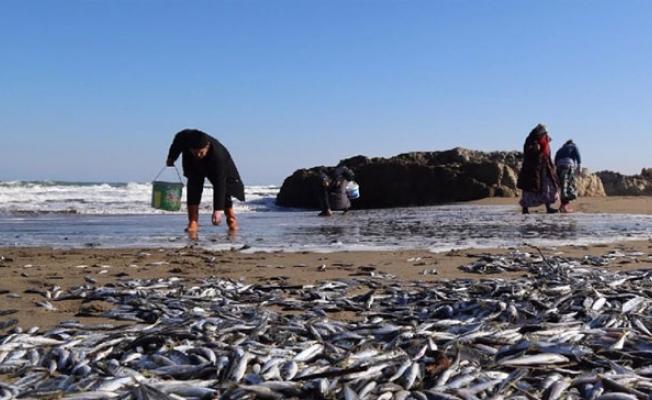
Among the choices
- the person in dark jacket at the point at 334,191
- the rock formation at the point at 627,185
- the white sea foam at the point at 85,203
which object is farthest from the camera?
the rock formation at the point at 627,185

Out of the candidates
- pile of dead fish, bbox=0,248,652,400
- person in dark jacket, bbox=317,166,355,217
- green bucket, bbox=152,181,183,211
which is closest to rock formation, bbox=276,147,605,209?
person in dark jacket, bbox=317,166,355,217

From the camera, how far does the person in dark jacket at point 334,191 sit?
68.3 feet

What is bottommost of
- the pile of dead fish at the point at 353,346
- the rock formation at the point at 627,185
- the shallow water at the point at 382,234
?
the pile of dead fish at the point at 353,346

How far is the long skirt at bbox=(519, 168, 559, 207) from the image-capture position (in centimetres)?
1711

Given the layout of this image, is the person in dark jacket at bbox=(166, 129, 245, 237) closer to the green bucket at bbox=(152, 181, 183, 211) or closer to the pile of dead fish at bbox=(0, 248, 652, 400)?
the green bucket at bbox=(152, 181, 183, 211)

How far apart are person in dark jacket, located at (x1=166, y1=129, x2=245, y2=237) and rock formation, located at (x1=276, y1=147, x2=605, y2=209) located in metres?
16.5

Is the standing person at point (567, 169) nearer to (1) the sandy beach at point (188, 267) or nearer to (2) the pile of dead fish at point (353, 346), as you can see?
(1) the sandy beach at point (188, 267)

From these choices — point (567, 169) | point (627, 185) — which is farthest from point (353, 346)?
point (627, 185)

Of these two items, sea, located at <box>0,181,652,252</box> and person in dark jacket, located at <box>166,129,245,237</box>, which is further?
person in dark jacket, located at <box>166,129,245,237</box>

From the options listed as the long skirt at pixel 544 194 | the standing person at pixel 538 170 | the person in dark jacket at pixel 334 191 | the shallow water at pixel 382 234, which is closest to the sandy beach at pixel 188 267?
the shallow water at pixel 382 234

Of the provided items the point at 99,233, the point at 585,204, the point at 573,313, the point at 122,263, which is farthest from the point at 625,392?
the point at 585,204

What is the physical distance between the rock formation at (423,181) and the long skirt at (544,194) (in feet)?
30.0

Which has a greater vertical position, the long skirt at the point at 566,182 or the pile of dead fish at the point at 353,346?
the long skirt at the point at 566,182

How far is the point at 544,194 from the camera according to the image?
17375 millimetres
